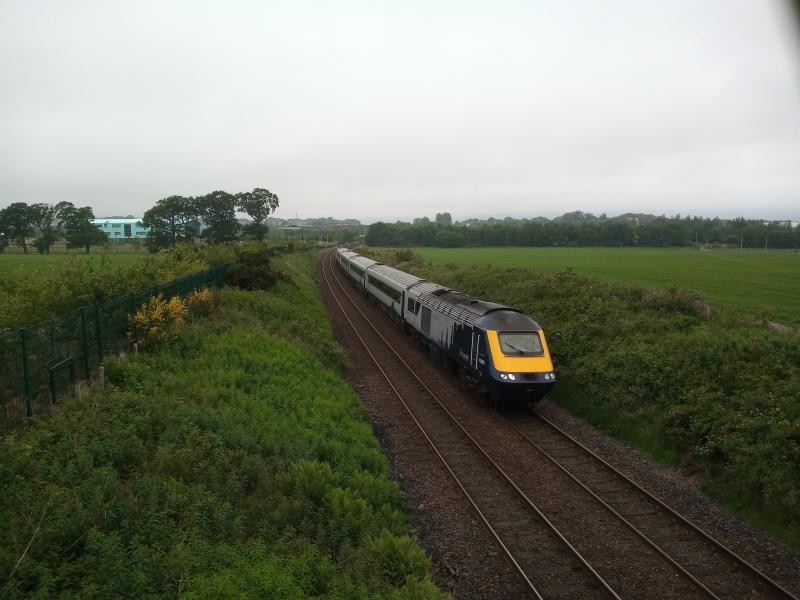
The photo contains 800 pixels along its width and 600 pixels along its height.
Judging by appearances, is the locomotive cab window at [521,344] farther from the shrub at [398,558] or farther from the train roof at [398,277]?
the train roof at [398,277]

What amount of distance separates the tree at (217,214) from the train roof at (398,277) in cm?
3843

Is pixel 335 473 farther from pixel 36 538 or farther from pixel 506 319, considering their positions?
pixel 506 319

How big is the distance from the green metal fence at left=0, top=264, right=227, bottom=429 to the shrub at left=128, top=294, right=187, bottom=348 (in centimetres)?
23

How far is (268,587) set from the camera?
5797mm

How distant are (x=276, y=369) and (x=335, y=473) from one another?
17.0 feet

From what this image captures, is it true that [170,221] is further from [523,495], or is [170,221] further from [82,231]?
[523,495]

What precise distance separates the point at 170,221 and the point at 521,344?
59.7 meters

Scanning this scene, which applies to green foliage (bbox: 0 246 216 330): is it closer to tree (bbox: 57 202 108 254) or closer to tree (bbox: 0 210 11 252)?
tree (bbox: 57 202 108 254)

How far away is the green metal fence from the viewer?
8039 mm

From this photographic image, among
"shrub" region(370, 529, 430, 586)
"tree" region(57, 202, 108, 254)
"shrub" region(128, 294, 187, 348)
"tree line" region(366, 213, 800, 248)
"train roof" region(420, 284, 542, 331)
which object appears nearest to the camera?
"shrub" region(370, 529, 430, 586)

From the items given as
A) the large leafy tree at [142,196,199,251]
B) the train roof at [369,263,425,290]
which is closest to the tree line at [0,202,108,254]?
the large leafy tree at [142,196,199,251]

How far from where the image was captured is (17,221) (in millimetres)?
74938

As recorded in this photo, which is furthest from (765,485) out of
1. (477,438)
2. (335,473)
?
(335,473)

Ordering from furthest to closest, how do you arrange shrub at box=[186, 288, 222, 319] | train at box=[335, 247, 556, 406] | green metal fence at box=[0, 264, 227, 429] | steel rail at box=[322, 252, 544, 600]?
shrub at box=[186, 288, 222, 319] < train at box=[335, 247, 556, 406] < green metal fence at box=[0, 264, 227, 429] < steel rail at box=[322, 252, 544, 600]
